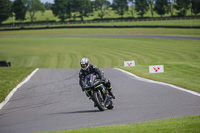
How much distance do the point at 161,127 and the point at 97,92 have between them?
10.1ft

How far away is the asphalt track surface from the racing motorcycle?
0.98 ft

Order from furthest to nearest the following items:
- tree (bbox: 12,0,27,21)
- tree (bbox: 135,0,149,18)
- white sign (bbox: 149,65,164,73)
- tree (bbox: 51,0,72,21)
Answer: tree (bbox: 51,0,72,21)
tree (bbox: 135,0,149,18)
tree (bbox: 12,0,27,21)
white sign (bbox: 149,65,164,73)

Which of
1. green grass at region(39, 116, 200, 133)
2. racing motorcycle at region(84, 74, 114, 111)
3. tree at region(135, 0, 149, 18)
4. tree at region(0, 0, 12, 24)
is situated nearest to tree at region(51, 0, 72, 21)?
tree at region(0, 0, 12, 24)

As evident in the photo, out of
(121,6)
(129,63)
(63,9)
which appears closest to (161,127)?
(129,63)

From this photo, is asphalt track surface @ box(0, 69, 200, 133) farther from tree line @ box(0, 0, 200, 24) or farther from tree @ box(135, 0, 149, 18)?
tree @ box(135, 0, 149, 18)

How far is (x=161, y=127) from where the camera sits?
667cm

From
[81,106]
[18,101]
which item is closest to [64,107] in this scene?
[81,106]

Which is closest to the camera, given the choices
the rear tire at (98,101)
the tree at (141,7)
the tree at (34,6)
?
the rear tire at (98,101)

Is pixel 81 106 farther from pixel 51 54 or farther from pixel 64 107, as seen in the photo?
pixel 51 54

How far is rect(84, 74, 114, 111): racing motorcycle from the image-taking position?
9160mm

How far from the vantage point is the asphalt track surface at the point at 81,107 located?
8.23 metres

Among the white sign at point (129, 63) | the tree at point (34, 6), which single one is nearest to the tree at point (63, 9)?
the tree at point (34, 6)

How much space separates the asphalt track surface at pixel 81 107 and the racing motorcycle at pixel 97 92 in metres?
0.30

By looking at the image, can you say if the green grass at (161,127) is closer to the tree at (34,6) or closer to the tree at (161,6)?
the tree at (161,6)
